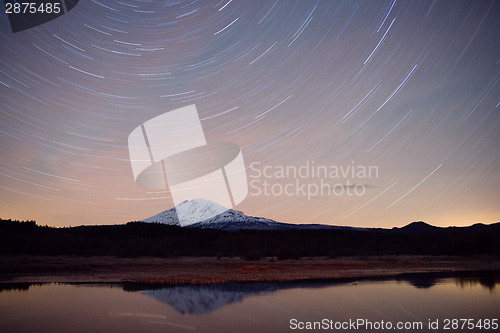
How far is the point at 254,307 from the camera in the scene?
17203 millimetres

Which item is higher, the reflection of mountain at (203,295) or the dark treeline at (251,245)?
the dark treeline at (251,245)

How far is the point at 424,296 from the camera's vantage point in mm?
20375

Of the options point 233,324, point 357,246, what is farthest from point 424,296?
Answer: point 357,246

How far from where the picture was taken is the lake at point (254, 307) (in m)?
13.5

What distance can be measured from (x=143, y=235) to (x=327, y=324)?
103086mm

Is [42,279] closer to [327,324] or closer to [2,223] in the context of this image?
[327,324]

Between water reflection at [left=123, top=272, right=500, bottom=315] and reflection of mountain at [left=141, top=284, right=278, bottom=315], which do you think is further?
water reflection at [left=123, top=272, right=500, bottom=315]

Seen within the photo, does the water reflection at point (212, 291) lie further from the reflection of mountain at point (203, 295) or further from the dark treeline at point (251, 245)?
the dark treeline at point (251, 245)

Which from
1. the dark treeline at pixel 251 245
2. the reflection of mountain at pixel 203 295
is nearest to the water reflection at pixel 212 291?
the reflection of mountain at pixel 203 295

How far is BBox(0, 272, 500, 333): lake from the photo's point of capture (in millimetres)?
13523

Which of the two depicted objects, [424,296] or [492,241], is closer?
[424,296]

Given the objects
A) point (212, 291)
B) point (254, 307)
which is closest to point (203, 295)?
point (212, 291)

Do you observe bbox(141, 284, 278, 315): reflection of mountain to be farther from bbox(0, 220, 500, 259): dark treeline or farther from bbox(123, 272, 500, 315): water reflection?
bbox(0, 220, 500, 259): dark treeline

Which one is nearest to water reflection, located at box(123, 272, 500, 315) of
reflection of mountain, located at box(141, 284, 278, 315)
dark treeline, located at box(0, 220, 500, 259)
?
reflection of mountain, located at box(141, 284, 278, 315)
